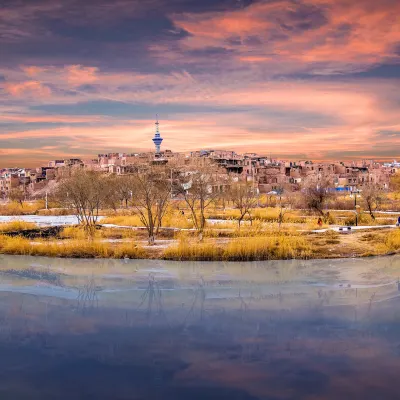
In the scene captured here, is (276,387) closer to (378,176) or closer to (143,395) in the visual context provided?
(143,395)

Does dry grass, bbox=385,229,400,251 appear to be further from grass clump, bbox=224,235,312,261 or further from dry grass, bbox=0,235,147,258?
dry grass, bbox=0,235,147,258

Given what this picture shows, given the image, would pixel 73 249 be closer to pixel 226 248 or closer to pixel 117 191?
pixel 226 248

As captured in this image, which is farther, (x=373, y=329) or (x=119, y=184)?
(x=119, y=184)

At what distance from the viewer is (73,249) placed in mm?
15977

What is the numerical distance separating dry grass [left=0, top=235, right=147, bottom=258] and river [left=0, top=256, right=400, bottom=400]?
297 cm

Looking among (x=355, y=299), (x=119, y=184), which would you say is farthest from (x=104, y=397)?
(x=119, y=184)

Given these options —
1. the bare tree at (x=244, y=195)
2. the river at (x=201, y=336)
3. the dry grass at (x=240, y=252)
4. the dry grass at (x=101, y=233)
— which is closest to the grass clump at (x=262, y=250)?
the dry grass at (x=240, y=252)

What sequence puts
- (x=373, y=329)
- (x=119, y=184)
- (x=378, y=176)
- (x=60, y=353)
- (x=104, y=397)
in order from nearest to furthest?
1. (x=104, y=397)
2. (x=60, y=353)
3. (x=373, y=329)
4. (x=119, y=184)
5. (x=378, y=176)

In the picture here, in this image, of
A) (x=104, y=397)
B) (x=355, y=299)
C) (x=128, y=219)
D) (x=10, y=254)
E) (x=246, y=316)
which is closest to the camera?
(x=104, y=397)

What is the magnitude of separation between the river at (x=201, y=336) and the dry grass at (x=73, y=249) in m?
2.97

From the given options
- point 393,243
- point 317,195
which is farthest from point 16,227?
point 317,195

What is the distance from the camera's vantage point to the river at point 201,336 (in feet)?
18.9

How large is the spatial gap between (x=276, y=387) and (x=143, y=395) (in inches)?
58.5

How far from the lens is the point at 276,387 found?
223 inches
